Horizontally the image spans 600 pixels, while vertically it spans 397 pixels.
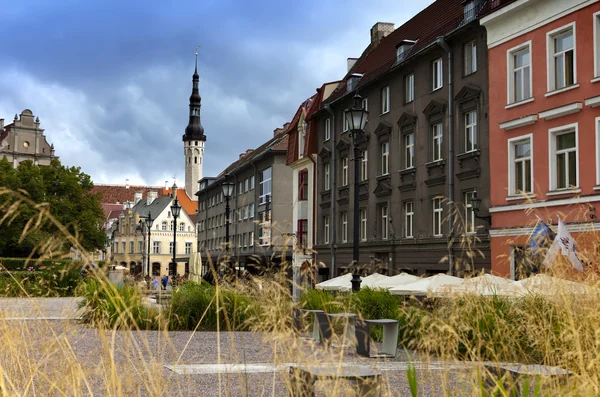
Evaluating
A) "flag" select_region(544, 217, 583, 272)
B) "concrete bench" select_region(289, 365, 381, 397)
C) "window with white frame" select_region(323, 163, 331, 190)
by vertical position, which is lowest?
"concrete bench" select_region(289, 365, 381, 397)

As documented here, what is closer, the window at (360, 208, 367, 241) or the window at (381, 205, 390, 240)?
the window at (381, 205, 390, 240)

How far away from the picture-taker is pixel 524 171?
2283cm

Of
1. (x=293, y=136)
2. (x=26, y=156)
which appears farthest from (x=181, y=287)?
(x=26, y=156)

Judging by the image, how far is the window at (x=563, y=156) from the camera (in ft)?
69.1

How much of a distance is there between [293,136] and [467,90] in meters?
20.8

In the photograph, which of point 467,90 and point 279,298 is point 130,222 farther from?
point 279,298

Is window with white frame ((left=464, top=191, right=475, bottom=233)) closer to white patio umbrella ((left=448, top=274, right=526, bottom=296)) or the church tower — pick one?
white patio umbrella ((left=448, top=274, right=526, bottom=296))

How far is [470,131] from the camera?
25.9m

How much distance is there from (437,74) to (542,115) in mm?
7037

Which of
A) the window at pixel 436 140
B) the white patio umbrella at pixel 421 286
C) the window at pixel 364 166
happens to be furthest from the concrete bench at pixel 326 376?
the window at pixel 364 166

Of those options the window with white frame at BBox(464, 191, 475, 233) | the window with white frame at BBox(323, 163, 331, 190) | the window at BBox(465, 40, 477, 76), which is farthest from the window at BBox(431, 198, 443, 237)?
the window with white frame at BBox(323, 163, 331, 190)

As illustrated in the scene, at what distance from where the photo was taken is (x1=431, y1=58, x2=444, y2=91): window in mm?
27886

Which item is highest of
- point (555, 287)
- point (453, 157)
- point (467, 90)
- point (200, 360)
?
point (467, 90)

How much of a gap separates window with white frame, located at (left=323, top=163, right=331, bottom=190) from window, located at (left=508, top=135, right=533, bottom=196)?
1632 centimetres
